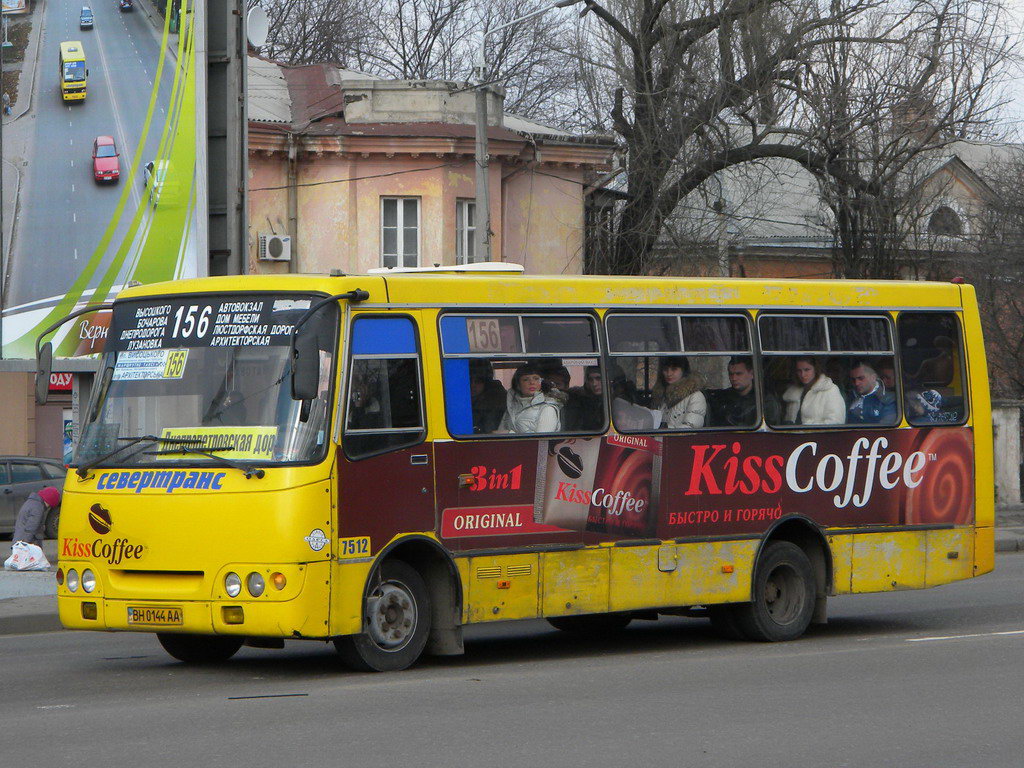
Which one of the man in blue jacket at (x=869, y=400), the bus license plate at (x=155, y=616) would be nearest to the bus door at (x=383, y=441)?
the bus license plate at (x=155, y=616)

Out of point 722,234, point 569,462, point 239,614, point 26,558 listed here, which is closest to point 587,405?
point 569,462

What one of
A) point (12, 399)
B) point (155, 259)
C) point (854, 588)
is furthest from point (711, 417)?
point (12, 399)

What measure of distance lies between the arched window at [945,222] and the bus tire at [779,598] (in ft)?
82.7

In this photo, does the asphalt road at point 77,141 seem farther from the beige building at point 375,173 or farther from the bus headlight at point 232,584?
the bus headlight at point 232,584

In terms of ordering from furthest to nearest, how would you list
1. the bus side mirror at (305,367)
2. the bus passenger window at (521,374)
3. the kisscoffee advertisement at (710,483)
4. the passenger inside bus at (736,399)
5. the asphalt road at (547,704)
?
1. the passenger inside bus at (736,399)
2. the kisscoffee advertisement at (710,483)
3. the bus passenger window at (521,374)
4. the bus side mirror at (305,367)
5. the asphalt road at (547,704)

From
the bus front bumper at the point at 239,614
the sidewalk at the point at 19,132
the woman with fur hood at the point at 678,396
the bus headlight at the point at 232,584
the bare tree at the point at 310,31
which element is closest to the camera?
the bus front bumper at the point at 239,614

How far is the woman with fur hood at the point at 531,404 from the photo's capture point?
10.9m

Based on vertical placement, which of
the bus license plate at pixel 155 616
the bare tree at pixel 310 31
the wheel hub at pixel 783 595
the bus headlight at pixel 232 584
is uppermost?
the bare tree at pixel 310 31

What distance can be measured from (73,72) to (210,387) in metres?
19.7

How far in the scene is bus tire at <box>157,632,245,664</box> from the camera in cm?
1109

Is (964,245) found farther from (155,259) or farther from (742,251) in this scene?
(155,259)

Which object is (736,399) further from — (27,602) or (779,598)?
(27,602)

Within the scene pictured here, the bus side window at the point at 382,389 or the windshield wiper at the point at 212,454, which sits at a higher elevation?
the bus side window at the point at 382,389

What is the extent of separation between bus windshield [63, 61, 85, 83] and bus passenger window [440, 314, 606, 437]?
62.8ft
